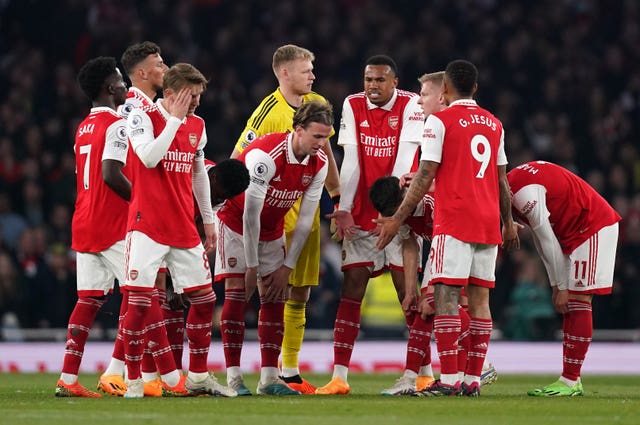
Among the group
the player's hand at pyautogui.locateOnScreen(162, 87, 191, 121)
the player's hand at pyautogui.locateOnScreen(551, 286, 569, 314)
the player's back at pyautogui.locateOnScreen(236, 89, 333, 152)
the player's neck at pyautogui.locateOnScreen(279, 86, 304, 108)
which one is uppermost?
the player's neck at pyautogui.locateOnScreen(279, 86, 304, 108)

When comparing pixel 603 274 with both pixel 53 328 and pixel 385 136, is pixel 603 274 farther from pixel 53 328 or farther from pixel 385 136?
pixel 53 328

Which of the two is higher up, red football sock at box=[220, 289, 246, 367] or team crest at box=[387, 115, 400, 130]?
team crest at box=[387, 115, 400, 130]

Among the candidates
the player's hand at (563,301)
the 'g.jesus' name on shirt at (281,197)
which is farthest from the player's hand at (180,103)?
the player's hand at (563,301)

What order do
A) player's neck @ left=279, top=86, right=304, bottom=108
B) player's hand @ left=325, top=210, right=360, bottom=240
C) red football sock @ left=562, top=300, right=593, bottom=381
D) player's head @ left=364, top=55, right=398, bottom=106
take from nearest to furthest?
red football sock @ left=562, top=300, right=593, bottom=381 < player's hand @ left=325, top=210, right=360, bottom=240 < player's head @ left=364, top=55, right=398, bottom=106 < player's neck @ left=279, top=86, right=304, bottom=108

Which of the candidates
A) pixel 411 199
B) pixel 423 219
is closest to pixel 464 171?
pixel 411 199

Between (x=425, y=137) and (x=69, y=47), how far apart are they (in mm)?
12510

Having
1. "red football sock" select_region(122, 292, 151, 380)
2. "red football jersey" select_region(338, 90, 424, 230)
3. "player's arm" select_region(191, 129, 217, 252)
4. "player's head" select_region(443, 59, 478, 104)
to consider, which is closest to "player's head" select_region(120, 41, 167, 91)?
"player's arm" select_region(191, 129, 217, 252)

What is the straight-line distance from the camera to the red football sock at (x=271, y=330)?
1041 centimetres

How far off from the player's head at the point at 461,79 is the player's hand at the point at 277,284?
6.38ft

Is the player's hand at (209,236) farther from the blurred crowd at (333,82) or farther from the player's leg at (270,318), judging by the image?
the blurred crowd at (333,82)

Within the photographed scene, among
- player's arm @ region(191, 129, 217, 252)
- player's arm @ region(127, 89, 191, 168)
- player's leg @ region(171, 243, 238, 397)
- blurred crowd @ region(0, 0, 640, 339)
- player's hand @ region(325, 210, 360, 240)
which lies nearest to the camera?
player's arm @ region(127, 89, 191, 168)

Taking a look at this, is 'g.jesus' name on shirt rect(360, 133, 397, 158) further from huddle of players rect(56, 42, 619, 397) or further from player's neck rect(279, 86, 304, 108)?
player's neck rect(279, 86, 304, 108)

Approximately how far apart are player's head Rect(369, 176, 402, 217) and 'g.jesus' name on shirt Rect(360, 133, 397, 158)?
83cm

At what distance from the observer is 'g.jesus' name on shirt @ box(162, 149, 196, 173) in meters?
9.23
